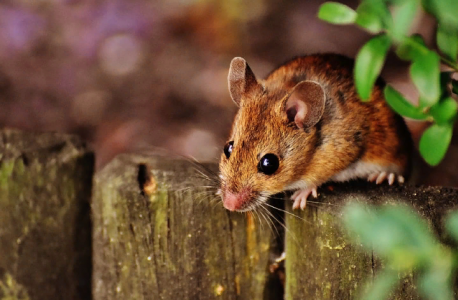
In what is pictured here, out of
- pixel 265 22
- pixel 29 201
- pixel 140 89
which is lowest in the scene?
pixel 29 201

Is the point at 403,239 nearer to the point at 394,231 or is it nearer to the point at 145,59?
the point at 394,231

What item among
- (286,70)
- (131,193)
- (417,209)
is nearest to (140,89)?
(286,70)

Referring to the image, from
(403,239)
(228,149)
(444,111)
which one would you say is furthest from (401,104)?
(228,149)

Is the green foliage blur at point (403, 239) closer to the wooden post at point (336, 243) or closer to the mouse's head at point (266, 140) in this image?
the wooden post at point (336, 243)

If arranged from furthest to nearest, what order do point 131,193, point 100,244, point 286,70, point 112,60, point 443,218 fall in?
point 112,60, point 286,70, point 100,244, point 131,193, point 443,218

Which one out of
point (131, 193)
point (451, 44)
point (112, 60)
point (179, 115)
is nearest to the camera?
point (451, 44)

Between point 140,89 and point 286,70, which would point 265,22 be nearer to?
point 140,89

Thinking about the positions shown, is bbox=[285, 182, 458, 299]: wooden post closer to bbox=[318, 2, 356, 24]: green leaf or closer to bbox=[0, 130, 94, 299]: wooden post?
bbox=[318, 2, 356, 24]: green leaf
